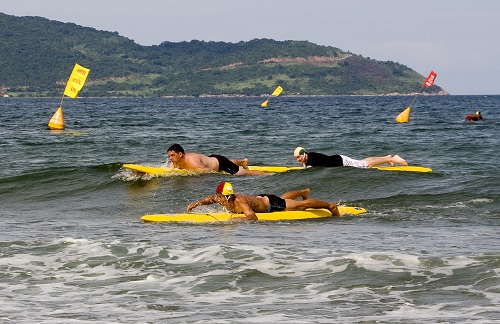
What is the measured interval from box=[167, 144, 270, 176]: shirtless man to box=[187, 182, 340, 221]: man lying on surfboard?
602 cm

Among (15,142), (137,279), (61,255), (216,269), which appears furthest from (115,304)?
(15,142)

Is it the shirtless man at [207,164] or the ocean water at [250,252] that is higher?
the shirtless man at [207,164]

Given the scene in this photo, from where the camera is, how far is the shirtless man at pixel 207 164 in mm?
21422

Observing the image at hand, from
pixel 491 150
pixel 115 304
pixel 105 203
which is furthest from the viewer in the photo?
pixel 491 150

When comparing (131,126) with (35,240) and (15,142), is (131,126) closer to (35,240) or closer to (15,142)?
(15,142)

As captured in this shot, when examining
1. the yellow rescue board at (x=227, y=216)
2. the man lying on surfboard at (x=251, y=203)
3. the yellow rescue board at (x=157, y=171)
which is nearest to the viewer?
the man lying on surfboard at (x=251, y=203)

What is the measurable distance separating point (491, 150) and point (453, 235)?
18154mm

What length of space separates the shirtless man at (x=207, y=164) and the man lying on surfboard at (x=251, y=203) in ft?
19.8

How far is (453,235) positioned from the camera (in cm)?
1354

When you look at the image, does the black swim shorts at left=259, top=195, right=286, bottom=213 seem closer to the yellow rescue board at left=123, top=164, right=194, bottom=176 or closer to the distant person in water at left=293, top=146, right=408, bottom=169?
the distant person in water at left=293, top=146, right=408, bottom=169

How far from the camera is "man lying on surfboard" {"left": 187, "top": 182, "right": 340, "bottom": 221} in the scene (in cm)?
1481

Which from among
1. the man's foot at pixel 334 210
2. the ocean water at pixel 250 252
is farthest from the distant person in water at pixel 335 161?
the man's foot at pixel 334 210

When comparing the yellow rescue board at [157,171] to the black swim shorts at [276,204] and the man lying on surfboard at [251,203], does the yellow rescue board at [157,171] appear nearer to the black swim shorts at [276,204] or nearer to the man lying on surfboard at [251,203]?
the man lying on surfboard at [251,203]

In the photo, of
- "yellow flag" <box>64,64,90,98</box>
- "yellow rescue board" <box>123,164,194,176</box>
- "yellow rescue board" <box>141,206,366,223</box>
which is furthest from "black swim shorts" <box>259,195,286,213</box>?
"yellow flag" <box>64,64,90,98</box>
